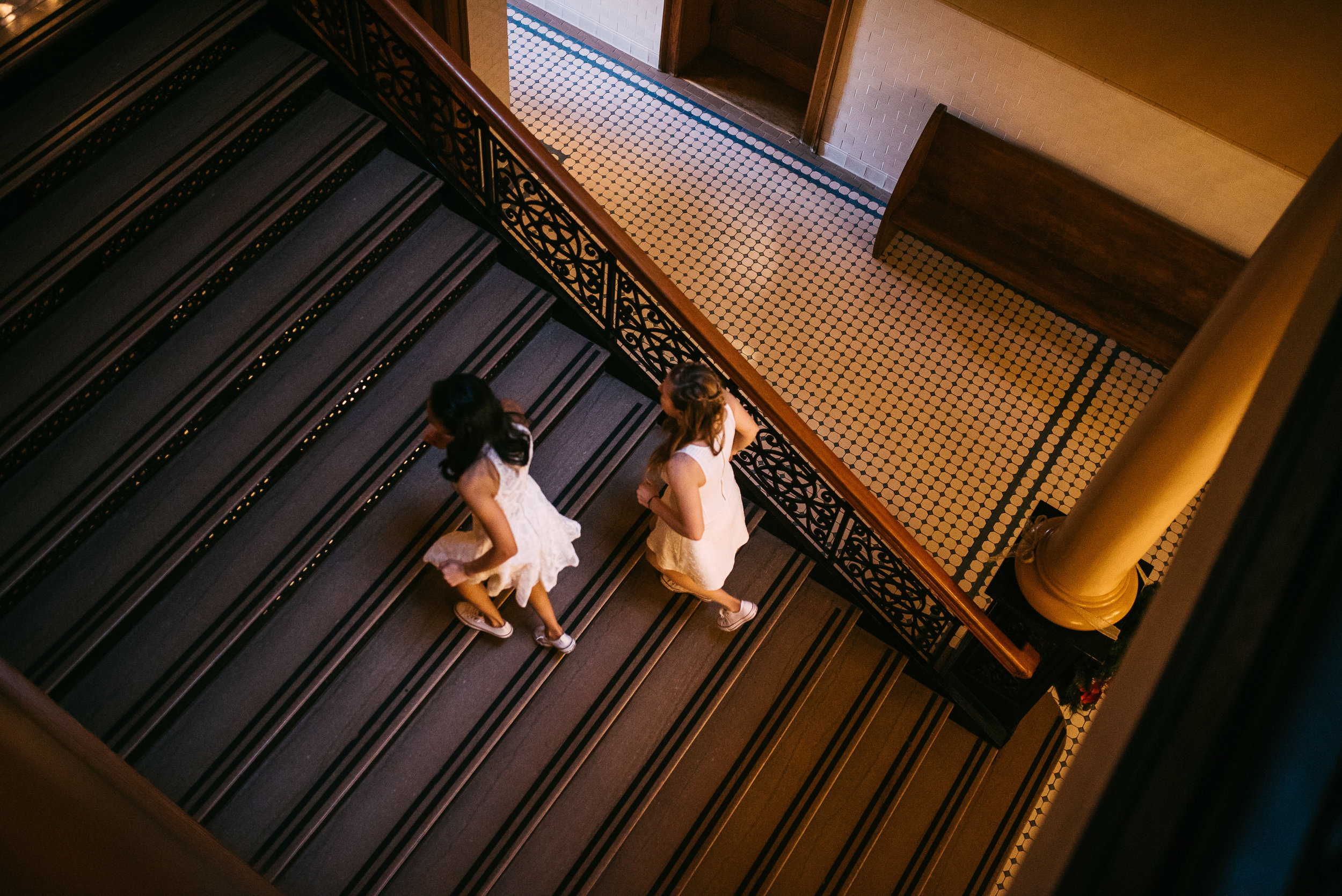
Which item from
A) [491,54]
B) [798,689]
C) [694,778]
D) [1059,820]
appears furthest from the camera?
[491,54]

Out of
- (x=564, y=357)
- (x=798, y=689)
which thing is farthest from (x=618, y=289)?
(x=798, y=689)

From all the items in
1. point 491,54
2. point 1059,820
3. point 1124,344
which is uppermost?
point 1124,344

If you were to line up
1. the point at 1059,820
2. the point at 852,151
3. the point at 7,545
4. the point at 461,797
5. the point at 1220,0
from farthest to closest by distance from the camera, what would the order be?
the point at 852,151, the point at 1220,0, the point at 461,797, the point at 7,545, the point at 1059,820

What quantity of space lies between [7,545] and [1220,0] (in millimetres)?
6973

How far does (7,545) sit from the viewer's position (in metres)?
3.58

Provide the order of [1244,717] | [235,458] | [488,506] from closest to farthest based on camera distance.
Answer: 1. [1244,717]
2. [488,506]
3. [235,458]

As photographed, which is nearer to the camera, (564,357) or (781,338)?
(564,357)

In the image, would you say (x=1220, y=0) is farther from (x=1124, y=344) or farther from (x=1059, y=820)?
(x=1059, y=820)

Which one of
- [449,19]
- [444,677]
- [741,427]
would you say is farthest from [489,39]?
[444,677]

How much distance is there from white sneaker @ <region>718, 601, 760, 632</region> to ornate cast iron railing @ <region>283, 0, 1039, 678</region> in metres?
0.50

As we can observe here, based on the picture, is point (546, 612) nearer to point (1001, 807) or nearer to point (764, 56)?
point (1001, 807)

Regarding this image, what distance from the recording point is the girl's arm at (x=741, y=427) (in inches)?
149

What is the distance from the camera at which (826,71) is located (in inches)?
295

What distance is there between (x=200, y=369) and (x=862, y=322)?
456 cm
